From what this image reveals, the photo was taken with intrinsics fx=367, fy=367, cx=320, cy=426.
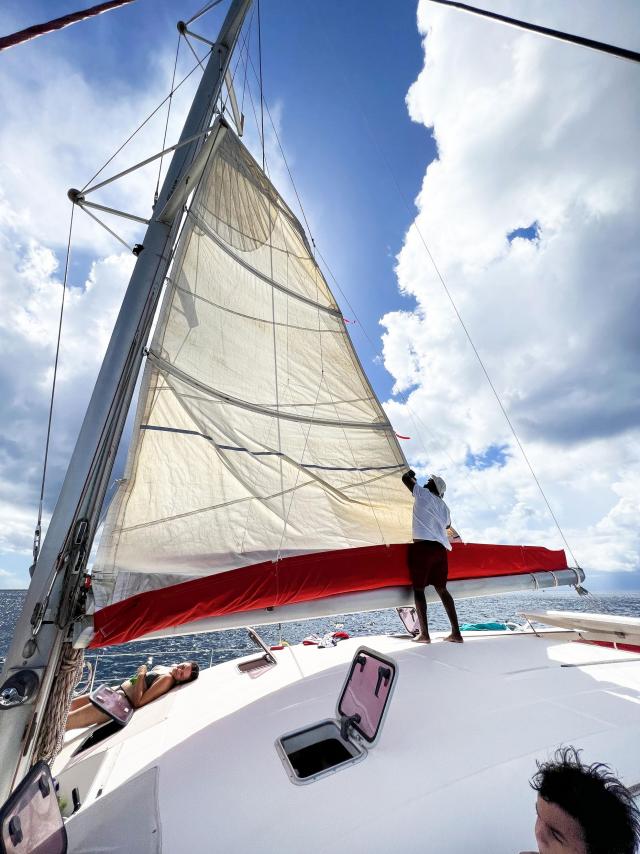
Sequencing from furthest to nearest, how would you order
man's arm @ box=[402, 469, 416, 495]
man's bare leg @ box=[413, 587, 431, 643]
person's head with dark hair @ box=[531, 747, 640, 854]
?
man's arm @ box=[402, 469, 416, 495], man's bare leg @ box=[413, 587, 431, 643], person's head with dark hair @ box=[531, 747, 640, 854]

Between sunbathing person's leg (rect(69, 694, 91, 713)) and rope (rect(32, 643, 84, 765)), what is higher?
rope (rect(32, 643, 84, 765))

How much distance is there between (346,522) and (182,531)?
5.65 ft

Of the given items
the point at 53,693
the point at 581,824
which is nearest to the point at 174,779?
the point at 53,693

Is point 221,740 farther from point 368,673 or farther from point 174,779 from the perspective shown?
point 368,673

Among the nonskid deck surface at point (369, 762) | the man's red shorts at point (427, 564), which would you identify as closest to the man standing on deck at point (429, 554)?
the man's red shorts at point (427, 564)

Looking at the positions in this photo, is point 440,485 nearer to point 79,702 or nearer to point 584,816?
point 584,816

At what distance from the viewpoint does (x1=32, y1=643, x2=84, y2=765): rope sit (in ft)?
5.70

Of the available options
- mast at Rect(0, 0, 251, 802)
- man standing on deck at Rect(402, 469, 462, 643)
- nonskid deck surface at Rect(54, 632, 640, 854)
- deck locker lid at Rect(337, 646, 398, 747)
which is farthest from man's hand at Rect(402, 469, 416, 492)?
mast at Rect(0, 0, 251, 802)

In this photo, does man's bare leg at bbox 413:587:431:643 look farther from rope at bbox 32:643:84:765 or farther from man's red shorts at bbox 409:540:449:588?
rope at bbox 32:643:84:765

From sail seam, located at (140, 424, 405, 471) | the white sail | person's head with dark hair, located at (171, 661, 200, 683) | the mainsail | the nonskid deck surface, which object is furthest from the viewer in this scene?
sail seam, located at (140, 424, 405, 471)

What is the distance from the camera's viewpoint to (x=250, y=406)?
4.17 meters

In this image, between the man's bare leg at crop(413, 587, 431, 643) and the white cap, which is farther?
the white cap

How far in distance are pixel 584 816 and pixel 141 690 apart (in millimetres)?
3243

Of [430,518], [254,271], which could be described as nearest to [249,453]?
[430,518]
